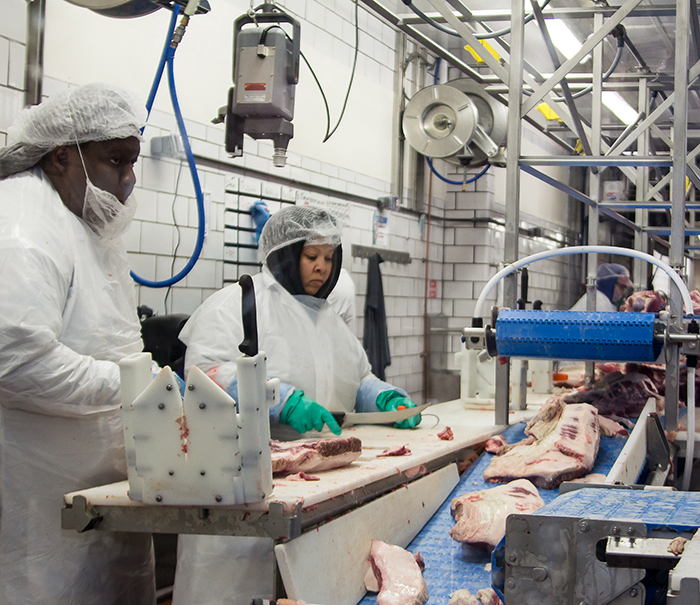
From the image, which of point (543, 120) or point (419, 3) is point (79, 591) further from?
point (543, 120)

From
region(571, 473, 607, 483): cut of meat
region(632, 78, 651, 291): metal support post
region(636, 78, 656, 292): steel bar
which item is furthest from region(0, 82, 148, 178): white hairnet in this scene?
region(632, 78, 651, 291): metal support post

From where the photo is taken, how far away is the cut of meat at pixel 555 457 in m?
2.60

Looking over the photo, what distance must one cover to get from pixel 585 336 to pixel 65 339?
1.94m

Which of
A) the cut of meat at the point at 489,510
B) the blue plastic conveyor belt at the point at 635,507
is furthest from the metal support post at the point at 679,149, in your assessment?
the blue plastic conveyor belt at the point at 635,507

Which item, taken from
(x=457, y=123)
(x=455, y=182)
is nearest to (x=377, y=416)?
(x=457, y=123)

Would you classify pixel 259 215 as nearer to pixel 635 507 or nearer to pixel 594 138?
pixel 594 138

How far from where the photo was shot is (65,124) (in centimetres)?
237

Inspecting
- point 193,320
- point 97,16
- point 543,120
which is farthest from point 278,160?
point 543,120

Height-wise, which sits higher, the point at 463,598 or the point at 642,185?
the point at 642,185

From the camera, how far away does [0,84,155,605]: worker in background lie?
212 cm

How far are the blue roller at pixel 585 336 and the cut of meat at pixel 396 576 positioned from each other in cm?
113

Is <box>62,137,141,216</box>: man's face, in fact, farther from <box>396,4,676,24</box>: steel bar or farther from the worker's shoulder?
<box>396,4,676,24</box>: steel bar

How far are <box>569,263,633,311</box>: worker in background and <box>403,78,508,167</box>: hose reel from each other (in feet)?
6.00

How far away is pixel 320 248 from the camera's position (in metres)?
3.60
